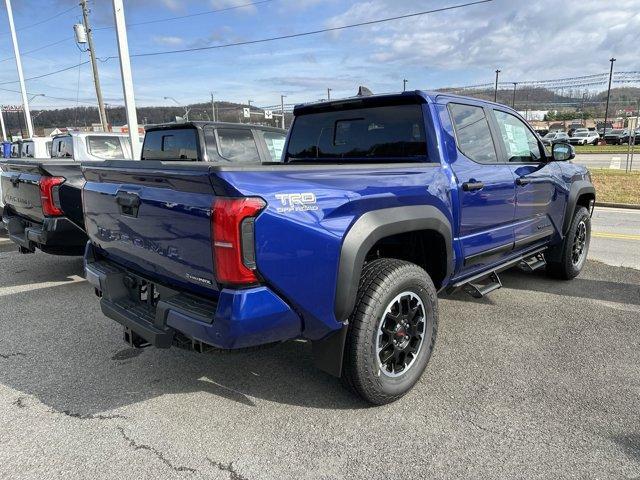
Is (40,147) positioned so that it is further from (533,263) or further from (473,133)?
(533,263)

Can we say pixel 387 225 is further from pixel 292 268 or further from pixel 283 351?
pixel 283 351

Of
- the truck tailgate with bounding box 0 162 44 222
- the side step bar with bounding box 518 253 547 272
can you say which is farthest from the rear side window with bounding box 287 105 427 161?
the truck tailgate with bounding box 0 162 44 222

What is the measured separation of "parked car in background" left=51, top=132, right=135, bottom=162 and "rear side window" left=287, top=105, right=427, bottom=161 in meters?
5.86

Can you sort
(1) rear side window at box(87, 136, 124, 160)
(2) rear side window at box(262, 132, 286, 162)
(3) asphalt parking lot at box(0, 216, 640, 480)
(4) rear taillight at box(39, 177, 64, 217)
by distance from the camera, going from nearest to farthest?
(3) asphalt parking lot at box(0, 216, 640, 480) → (4) rear taillight at box(39, 177, 64, 217) → (2) rear side window at box(262, 132, 286, 162) → (1) rear side window at box(87, 136, 124, 160)

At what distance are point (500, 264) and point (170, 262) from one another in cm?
292

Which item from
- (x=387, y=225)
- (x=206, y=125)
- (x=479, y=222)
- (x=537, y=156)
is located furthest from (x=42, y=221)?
(x=537, y=156)

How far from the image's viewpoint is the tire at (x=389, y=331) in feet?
8.82

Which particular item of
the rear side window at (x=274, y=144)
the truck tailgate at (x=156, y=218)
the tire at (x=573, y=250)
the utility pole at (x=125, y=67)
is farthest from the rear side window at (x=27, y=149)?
the tire at (x=573, y=250)

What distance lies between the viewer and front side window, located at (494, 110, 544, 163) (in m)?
4.22

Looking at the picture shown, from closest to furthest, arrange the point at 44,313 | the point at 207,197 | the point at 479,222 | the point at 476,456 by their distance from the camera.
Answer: the point at 207,197, the point at 476,456, the point at 479,222, the point at 44,313

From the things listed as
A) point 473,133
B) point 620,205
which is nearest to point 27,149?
point 473,133

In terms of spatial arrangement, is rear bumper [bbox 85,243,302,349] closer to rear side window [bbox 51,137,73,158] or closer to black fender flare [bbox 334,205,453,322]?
black fender flare [bbox 334,205,453,322]

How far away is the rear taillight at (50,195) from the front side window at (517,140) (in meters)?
4.48

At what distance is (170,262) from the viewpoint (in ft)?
Answer: 8.38
